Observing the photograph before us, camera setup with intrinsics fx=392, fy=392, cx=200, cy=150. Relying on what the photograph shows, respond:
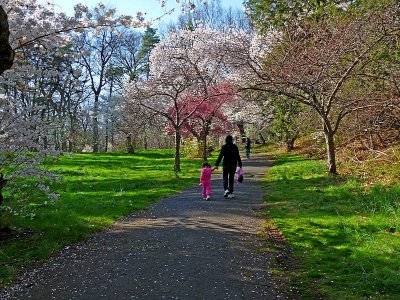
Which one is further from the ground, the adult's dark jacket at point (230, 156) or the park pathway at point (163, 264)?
the adult's dark jacket at point (230, 156)

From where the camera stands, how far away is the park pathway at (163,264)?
4605mm

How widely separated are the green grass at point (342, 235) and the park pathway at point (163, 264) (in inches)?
24.7

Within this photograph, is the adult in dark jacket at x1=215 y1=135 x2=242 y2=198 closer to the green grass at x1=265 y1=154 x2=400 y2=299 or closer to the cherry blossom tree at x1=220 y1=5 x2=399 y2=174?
the green grass at x1=265 y1=154 x2=400 y2=299

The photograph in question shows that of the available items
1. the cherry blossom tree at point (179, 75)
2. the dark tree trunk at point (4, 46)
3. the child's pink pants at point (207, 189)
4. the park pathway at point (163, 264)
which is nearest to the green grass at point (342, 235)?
the park pathway at point (163, 264)

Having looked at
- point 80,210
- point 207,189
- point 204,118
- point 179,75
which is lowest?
point 80,210

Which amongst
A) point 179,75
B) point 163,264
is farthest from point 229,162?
point 179,75

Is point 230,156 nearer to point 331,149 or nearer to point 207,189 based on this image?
point 207,189

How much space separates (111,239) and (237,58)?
8.83 metres

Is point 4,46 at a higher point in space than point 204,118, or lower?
lower

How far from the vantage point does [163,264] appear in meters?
5.52

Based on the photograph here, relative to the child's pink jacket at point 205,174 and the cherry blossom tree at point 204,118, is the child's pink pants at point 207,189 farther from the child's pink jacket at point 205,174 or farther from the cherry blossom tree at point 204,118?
the cherry blossom tree at point 204,118

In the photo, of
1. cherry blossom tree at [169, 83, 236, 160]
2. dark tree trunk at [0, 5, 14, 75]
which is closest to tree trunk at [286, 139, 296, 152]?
cherry blossom tree at [169, 83, 236, 160]

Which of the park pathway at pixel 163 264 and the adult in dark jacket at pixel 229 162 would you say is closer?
the park pathway at pixel 163 264

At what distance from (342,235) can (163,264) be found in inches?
131
